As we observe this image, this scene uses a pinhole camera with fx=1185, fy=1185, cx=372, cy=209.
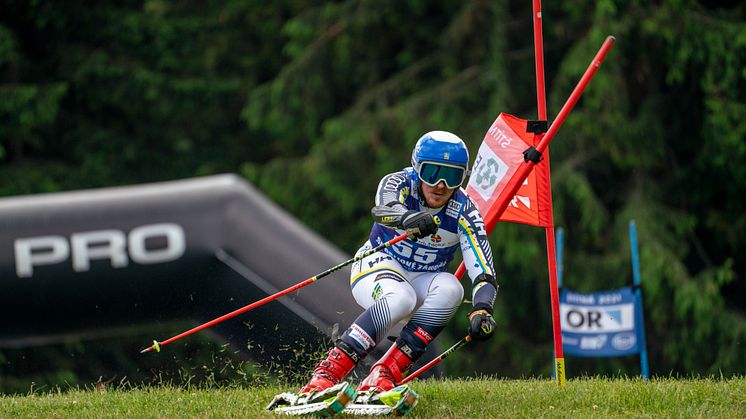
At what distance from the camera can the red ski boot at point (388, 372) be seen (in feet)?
22.8

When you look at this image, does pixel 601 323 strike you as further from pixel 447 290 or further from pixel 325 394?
pixel 325 394

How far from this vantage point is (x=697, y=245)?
1967 centimetres

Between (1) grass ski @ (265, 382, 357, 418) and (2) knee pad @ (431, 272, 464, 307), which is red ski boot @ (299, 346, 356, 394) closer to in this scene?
(1) grass ski @ (265, 382, 357, 418)

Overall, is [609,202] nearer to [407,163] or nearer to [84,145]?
[407,163]

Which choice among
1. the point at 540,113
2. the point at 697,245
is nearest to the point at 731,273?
the point at 697,245

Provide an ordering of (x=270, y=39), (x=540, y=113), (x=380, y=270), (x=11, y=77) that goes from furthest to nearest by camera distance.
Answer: (x=270, y=39) → (x=11, y=77) → (x=540, y=113) → (x=380, y=270)

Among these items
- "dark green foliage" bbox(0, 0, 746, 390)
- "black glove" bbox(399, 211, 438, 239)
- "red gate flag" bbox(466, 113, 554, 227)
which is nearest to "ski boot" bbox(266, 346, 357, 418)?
"black glove" bbox(399, 211, 438, 239)

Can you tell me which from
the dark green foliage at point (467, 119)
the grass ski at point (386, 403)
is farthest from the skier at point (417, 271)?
the dark green foliage at point (467, 119)

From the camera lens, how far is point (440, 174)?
7195mm

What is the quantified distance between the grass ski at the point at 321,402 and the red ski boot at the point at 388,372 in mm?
359

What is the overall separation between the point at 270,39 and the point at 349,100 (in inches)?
138

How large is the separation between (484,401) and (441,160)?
158 cm

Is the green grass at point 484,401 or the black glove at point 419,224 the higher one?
the black glove at point 419,224

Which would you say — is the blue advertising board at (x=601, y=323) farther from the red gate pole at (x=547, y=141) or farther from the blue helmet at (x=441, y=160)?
the blue helmet at (x=441, y=160)
